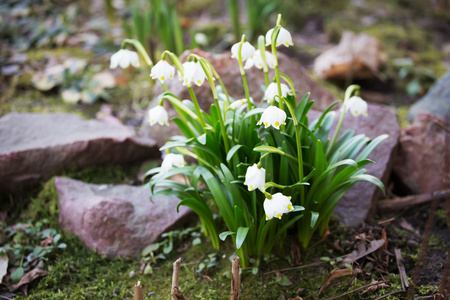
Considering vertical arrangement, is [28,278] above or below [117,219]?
below

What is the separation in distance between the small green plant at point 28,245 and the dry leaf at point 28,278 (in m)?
Result: 0.03

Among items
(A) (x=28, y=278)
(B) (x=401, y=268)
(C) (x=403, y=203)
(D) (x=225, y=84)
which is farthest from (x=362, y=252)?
(A) (x=28, y=278)

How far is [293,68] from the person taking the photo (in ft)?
10.1

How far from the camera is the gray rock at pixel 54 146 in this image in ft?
8.45

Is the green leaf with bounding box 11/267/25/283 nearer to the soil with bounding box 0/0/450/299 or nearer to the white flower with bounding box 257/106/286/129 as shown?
the soil with bounding box 0/0/450/299

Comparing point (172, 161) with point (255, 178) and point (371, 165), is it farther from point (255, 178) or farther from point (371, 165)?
point (371, 165)

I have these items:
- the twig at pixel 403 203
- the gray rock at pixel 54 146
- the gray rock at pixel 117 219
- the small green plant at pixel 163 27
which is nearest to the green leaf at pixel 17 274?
the gray rock at pixel 117 219

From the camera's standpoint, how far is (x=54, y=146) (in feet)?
8.64

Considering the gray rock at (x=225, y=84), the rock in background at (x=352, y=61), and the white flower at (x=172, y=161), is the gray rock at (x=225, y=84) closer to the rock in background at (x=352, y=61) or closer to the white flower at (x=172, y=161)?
the white flower at (x=172, y=161)

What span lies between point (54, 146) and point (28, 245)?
2.19 ft

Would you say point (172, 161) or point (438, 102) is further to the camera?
point (438, 102)

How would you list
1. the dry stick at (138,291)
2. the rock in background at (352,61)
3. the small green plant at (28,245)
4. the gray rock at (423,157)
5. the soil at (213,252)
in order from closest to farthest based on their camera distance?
1. the dry stick at (138,291)
2. the soil at (213,252)
3. the small green plant at (28,245)
4. the gray rock at (423,157)
5. the rock in background at (352,61)

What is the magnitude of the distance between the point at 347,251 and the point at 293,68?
4.93 feet

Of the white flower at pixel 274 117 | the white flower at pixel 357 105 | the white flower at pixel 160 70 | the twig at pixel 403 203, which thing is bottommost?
the twig at pixel 403 203
